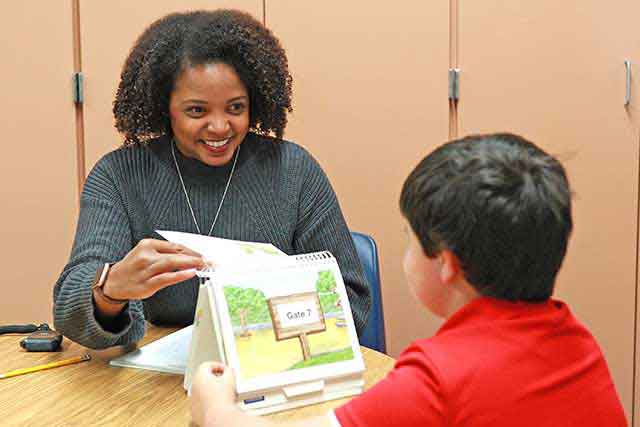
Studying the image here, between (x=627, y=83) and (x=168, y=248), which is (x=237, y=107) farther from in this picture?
(x=627, y=83)

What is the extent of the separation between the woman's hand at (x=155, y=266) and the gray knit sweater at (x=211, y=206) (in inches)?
11.7

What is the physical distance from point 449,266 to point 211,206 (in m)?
0.98

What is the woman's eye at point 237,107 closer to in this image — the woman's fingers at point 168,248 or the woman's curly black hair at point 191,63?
the woman's curly black hair at point 191,63

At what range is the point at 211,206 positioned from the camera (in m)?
1.90

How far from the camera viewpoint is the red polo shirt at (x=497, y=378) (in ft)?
2.99

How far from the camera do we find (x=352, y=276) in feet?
6.11

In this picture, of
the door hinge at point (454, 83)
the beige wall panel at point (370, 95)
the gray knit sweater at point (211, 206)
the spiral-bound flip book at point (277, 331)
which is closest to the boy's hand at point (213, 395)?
the spiral-bound flip book at point (277, 331)

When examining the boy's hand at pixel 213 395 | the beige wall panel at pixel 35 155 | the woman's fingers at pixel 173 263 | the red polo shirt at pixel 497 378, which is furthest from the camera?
the beige wall panel at pixel 35 155

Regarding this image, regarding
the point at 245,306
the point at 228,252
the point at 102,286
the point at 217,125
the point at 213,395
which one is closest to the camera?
the point at 213,395

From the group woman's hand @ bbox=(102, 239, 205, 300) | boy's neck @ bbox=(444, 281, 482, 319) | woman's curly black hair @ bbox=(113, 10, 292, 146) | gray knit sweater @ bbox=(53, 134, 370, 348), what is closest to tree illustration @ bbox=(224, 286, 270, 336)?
woman's hand @ bbox=(102, 239, 205, 300)

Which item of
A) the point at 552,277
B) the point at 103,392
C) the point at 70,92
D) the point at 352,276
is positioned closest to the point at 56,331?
the point at 103,392

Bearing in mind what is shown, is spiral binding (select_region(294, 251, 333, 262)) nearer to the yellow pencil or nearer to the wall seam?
the yellow pencil

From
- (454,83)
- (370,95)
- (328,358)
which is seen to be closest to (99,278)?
(328,358)

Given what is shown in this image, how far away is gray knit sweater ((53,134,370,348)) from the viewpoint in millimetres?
1813
